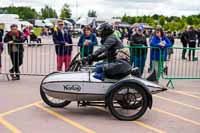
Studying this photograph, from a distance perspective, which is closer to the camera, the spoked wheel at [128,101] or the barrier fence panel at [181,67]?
Result: the spoked wheel at [128,101]

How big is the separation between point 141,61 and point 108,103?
4.92 metres

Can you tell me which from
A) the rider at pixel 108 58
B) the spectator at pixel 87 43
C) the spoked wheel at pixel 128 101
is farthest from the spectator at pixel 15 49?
the spoked wheel at pixel 128 101

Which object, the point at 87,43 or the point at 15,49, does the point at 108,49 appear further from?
the point at 15,49

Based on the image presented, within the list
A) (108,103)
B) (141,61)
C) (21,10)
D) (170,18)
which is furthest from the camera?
(21,10)

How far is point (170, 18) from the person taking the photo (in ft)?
373

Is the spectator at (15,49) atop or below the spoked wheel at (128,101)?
atop

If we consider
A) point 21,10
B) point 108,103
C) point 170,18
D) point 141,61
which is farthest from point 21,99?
point 21,10

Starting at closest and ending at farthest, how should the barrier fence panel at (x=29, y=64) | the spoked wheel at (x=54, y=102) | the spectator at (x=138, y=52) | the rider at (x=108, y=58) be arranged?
the rider at (x=108, y=58) → the spoked wheel at (x=54, y=102) → the spectator at (x=138, y=52) → the barrier fence panel at (x=29, y=64)

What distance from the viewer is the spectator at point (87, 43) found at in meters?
12.2

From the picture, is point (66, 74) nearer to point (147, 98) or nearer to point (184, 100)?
point (147, 98)

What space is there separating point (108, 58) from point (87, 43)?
414 centimetres

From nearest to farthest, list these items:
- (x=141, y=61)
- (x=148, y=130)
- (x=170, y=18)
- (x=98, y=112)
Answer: (x=148, y=130) < (x=98, y=112) < (x=141, y=61) < (x=170, y=18)

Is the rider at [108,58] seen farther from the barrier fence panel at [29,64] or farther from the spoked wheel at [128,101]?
the barrier fence panel at [29,64]

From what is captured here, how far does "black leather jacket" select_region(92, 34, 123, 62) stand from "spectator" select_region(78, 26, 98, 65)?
13.5 feet
